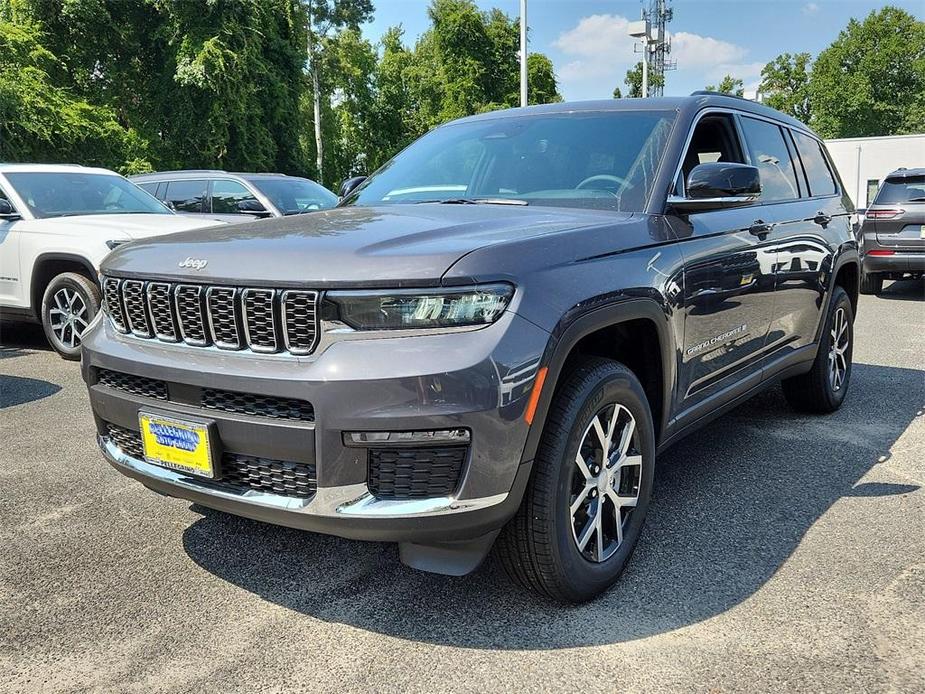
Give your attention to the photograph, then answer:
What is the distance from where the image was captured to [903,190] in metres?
11.3

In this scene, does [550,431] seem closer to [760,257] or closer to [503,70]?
[760,257]

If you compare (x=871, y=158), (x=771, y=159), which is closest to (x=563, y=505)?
(x=771, y=159)

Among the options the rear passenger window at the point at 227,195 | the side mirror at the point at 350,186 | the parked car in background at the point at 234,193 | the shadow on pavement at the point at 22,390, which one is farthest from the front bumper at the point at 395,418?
the rear passenger window at the point at 227,195

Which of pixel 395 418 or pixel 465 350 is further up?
pixel 465 350

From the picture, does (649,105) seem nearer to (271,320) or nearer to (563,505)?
(563,505)

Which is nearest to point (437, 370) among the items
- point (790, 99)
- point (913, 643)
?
point (913, 643)

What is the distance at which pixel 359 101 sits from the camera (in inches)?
1682

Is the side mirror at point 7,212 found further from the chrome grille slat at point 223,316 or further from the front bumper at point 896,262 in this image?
the front bumper at point 896,262

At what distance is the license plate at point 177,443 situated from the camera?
2.48m

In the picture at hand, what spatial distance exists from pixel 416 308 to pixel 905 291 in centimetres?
1282

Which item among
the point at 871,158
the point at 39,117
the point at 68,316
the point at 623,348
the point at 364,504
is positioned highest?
the point at 39,117

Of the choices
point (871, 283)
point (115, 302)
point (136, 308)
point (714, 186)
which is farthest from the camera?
point (871, 283)

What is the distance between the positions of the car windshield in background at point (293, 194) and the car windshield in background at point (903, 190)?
7.89 m

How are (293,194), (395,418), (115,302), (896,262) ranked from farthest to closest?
(896,262) < (293,194) < (115,302) < (395,418)
